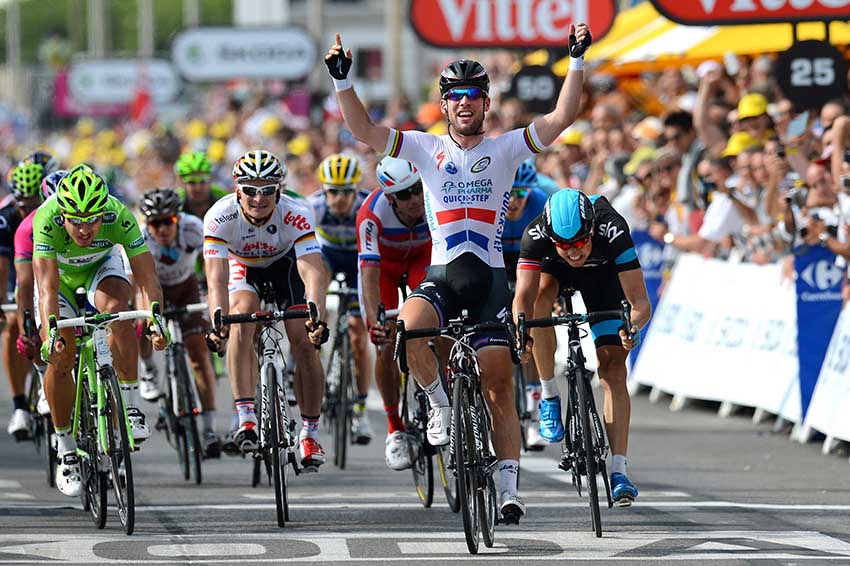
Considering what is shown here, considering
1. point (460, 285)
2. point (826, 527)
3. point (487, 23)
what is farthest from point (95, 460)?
point (487, 23)

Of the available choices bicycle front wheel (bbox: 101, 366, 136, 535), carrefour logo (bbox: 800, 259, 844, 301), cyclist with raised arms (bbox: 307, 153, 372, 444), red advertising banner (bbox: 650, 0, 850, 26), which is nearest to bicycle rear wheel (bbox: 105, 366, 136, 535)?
bicycle front wheel (bbox: 101, 366, 136, 535)

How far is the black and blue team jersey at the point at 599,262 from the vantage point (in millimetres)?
9820

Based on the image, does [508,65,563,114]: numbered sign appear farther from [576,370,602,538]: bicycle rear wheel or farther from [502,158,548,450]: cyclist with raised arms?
[576,370,602,538]: bicycle rear wheel

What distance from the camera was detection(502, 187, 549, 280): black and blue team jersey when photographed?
12344 mm

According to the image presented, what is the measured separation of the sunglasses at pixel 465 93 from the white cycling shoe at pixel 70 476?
2.98 meters

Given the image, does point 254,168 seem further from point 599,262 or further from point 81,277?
point 599,262

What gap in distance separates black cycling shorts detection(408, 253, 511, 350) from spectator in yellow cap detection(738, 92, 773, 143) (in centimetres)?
718

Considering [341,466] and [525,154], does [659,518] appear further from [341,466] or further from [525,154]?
[341,466]

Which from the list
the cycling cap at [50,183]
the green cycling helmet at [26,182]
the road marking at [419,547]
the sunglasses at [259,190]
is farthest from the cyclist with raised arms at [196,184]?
the road marking at [419,547]

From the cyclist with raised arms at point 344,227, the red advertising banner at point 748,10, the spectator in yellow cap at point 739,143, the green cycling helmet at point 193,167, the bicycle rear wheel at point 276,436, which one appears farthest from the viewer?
the spectator in yellow cap at point 739,143

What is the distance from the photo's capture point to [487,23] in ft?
69.7

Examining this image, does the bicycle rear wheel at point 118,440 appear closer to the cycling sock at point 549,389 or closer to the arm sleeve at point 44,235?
the arm sleeve at point 44,235

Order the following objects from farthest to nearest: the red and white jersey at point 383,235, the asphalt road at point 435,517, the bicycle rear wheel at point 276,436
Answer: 1. the red and white jersey at point 383,235
2. the bicycle rear wheel at point 276,436
3. the asphalt road at point 435,517

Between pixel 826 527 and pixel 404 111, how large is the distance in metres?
20.2
